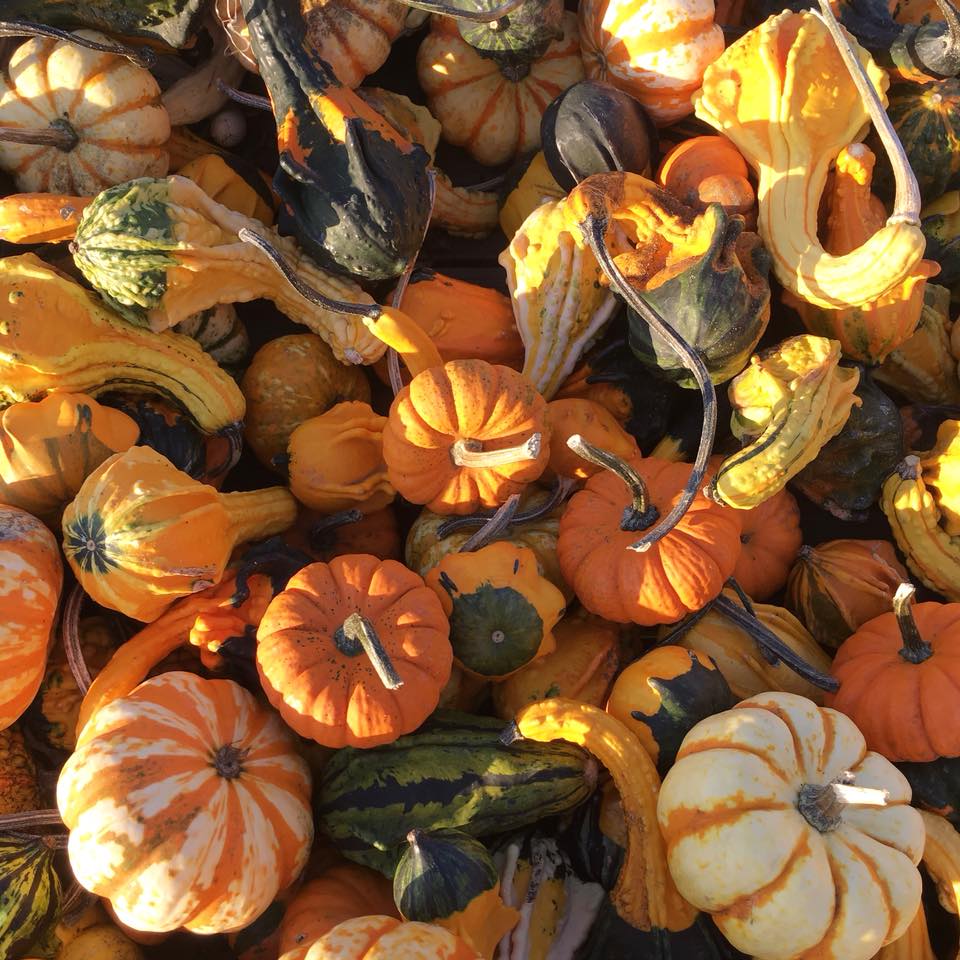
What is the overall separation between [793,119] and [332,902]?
264 centimetres

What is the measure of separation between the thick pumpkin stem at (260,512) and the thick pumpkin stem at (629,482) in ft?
3.10

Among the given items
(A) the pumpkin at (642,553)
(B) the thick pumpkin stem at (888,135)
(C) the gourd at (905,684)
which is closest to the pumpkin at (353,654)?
(A) the pumpkin at (642,553)

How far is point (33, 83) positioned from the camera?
2.66 metres

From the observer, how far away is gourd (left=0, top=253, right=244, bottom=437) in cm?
240

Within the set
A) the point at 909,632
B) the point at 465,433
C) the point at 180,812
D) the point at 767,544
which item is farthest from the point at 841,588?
the point at 180,812

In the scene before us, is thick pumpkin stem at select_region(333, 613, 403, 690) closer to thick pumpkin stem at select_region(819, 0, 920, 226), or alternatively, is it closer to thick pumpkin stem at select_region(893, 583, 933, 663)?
thick pumpkin stem at select_region(893, 583, 933, 663)

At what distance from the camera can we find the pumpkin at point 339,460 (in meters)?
2.67

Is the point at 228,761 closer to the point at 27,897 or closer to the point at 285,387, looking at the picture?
the point at 27,897

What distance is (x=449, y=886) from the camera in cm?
200

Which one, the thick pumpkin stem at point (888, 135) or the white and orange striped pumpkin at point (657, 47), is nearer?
the thick pumpkin stem at point (888, 135)

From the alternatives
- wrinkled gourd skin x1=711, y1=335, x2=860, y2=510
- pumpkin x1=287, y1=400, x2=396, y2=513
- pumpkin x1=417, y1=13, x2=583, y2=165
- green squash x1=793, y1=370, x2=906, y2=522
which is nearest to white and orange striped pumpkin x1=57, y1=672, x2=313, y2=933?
pumpkin x1=287, y1=400, x2=396, y2=513

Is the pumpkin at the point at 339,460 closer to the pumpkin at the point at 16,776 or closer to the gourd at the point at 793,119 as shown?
the pumpkin at the point at 16,776

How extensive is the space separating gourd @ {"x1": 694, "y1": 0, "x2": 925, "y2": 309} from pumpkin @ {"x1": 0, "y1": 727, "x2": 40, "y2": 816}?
8.70 ft

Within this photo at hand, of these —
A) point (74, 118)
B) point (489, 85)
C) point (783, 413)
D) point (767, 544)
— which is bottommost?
point (767, 544)
